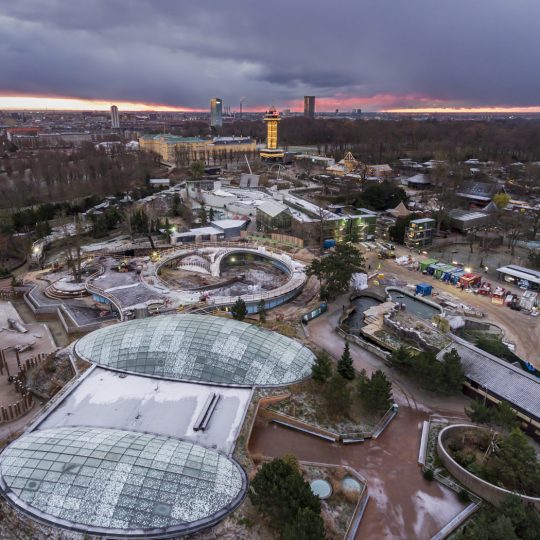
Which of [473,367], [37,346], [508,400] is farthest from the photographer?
[37,346]

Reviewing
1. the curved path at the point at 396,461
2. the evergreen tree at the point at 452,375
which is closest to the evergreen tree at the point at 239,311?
the curved path at the point at 396,461

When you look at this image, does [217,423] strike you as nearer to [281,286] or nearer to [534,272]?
[281,286]

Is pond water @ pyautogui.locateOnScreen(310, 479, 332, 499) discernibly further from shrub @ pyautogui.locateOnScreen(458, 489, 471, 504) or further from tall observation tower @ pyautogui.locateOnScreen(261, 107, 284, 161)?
tall observation tower @ pyautogui.locateOnScreen(261, 107, 284, 161)

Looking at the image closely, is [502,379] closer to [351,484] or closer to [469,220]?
[351,484]

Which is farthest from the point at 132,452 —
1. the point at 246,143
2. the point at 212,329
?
the point at 246,143

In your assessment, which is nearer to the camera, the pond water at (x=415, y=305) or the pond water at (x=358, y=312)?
the pond water at (x=358, y=312)

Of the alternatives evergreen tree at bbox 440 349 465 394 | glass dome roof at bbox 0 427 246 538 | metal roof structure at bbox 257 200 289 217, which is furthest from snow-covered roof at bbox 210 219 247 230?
glass dome roof at bbox 0 427 246 538

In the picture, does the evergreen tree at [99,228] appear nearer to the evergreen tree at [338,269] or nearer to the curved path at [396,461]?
the evergreen tree at [338,269]
